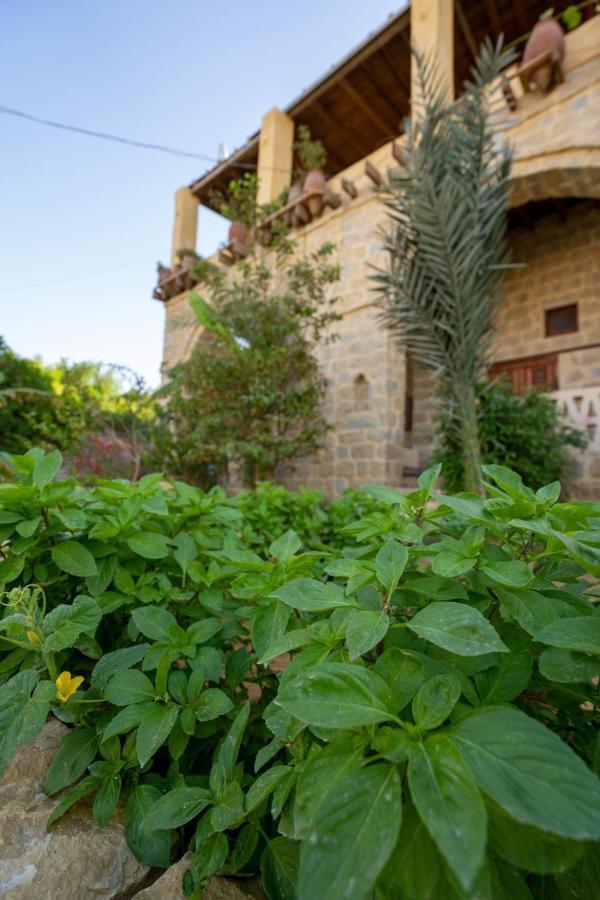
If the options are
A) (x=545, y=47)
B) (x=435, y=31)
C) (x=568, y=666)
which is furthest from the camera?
(x=435, y=31)

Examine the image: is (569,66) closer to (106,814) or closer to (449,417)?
(449,417)

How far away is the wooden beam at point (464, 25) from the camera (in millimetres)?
5992

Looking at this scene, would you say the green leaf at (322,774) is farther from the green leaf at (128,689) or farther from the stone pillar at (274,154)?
the stone pillar at (274,154)

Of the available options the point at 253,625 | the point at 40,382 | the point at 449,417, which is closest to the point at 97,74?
the point at 40,382

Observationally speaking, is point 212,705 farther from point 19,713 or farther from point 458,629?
point 458,629

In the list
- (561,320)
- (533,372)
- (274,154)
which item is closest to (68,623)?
(533,372)

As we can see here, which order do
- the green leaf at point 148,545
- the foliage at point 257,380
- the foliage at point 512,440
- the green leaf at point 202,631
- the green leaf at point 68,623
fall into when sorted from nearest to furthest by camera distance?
the green leaf at point 68,623
the green leaf at point 202,631
the green leaf at point 148,545
the foliage at point 512,440
the foliage at point 257,380

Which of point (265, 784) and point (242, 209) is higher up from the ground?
point (242, 209)

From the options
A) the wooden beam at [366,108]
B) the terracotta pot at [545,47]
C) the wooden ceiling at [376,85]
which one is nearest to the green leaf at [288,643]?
the terracotta pot at [545,47]

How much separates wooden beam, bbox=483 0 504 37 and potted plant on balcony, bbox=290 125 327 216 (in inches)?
118

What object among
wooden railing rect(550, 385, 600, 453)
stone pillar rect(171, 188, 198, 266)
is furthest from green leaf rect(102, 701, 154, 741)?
stone pillar rect(171, 188, 198, 266)

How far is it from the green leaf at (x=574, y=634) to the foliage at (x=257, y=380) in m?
4.63

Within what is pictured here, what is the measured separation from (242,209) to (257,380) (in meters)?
3.24

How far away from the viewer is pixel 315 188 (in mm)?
6254
